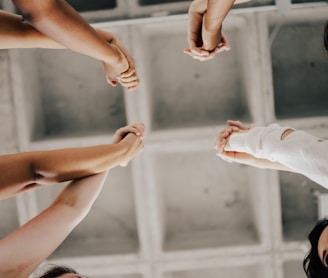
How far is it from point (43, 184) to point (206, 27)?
76 centimetres

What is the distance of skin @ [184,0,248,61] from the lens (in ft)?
4.20

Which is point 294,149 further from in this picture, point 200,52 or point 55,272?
point 55,272

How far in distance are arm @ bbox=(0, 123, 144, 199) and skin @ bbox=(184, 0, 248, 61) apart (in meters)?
0.53

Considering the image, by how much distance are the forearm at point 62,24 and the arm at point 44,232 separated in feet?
1.22

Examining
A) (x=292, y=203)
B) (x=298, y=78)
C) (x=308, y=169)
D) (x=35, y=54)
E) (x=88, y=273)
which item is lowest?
(x=88, y=273)

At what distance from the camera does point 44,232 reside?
3.61 ft

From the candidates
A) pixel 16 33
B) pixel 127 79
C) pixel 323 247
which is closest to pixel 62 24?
pixel 16 33

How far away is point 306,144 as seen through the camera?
111 cm

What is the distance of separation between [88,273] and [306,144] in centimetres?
150

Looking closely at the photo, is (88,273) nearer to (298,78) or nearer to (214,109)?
(214,109)

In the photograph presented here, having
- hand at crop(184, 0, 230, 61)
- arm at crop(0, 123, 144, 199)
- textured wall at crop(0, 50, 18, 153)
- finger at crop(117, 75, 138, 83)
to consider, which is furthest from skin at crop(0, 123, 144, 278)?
textured wall at crop(0, 50, 18, 153)

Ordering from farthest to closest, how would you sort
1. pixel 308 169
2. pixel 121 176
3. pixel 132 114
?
pixel 121 176
pixel 132 114
pixel 308 169

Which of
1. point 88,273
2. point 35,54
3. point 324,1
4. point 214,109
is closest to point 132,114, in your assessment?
point 214,109

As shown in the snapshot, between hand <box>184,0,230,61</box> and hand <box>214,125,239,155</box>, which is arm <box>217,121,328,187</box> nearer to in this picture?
hand <box>214,125,239,155</box>
